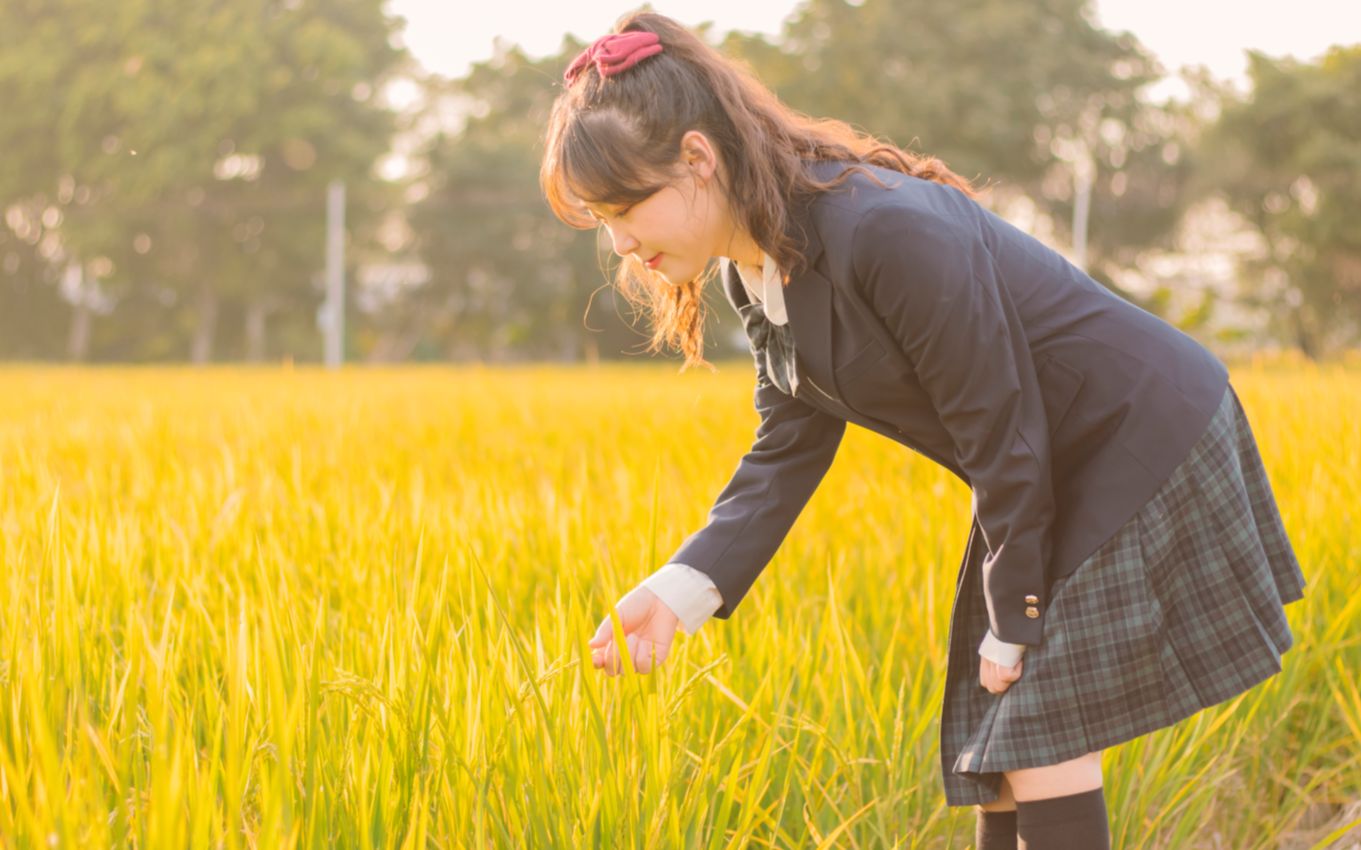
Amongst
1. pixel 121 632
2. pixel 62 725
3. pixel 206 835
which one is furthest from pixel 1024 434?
pixel 121 632

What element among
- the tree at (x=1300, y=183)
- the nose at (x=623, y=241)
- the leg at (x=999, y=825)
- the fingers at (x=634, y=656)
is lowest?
the leg at (x=999, y=825)

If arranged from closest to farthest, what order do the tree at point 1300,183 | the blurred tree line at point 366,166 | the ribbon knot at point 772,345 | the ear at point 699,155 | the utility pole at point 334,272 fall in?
the ear at point 699,155
the ribbon knot at point 772,345
the tree at point 1300,183
the utility pole at point 334,272
the blurred tree line at point 366,166

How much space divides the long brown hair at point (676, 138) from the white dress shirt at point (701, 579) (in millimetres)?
45

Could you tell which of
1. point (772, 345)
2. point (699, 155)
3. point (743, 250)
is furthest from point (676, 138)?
point (772, 345)

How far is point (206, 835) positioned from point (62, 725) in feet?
1.94

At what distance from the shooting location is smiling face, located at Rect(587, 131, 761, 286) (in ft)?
4.03

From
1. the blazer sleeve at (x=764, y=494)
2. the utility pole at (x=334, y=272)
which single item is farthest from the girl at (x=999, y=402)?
the utility pole at (x=334, y=272)

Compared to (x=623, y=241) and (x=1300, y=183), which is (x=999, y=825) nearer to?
(x=623, y=241)

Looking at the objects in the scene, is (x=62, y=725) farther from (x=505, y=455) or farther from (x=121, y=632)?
(x=505, y=455)

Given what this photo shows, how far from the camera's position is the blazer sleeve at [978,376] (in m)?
1.15

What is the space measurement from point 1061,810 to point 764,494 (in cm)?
48

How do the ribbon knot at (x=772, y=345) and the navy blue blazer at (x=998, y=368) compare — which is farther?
the ribbon knot at (x=772, y=345)

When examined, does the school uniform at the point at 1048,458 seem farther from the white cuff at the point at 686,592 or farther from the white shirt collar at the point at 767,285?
the white cuff at the point at 686,592

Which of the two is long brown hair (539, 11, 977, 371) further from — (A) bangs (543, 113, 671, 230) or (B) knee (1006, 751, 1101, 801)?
(B) knee (1006, 751, 1101, 801)
